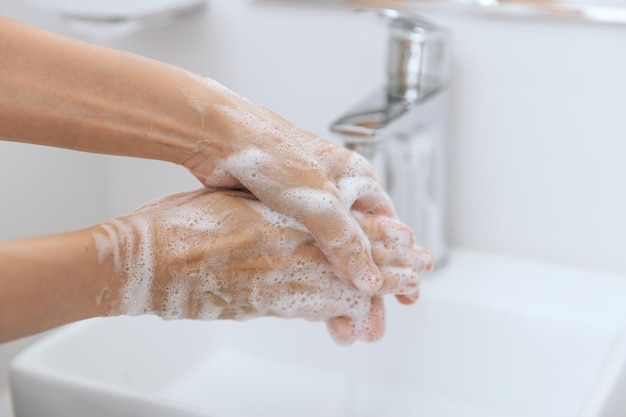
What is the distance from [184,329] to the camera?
3.45 feet

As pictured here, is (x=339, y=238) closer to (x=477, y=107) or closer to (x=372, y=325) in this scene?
(x=372, y=325)

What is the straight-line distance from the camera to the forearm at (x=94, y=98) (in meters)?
0.66

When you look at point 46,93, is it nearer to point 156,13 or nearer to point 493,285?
point 156,13

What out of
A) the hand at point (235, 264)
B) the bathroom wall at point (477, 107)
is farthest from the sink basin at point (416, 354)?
the hand at point (235, 264)

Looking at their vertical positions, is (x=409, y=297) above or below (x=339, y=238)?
below

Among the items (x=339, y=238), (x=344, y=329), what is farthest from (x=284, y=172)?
(x=344, y=329)

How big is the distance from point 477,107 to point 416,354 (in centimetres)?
30

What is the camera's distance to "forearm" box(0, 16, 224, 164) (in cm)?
66

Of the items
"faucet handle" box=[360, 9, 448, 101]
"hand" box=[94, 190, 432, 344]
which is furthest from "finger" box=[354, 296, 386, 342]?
"faucet handle" box=[360, 9, 448, 101]

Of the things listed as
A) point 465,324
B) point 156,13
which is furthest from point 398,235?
point 156,13

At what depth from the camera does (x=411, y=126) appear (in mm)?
975

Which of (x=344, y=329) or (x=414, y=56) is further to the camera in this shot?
(x=414, y=56)

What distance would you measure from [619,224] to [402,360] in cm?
30

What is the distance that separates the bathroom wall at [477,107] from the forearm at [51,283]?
476 mm
